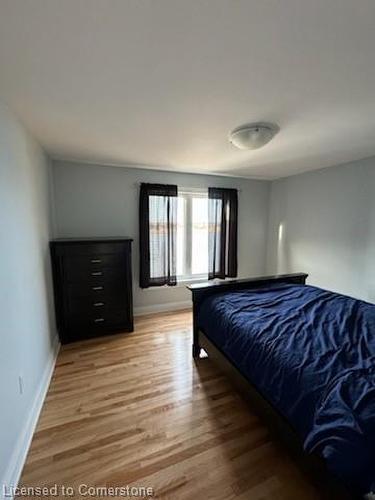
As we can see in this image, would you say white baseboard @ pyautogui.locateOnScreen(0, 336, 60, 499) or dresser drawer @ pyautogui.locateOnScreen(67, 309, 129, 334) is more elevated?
dresser drawer @ pyautogui.locateOnScreen(67, 309, 129, 334)

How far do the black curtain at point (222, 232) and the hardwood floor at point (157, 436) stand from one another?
185 centimetres

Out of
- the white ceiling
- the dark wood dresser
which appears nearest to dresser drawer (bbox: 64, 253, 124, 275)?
the dark wood dresser

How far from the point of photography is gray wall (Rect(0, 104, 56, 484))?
4.44ft

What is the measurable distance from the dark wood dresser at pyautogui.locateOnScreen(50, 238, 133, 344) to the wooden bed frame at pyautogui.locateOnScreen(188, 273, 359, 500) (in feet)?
3.43

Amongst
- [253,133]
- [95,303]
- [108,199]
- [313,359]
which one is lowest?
[95,303]

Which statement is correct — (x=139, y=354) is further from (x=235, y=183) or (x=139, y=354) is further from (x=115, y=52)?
(x=235, y=183)

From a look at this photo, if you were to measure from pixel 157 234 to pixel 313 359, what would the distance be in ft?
8.63

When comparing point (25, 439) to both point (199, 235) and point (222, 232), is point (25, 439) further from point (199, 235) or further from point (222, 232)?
Answer: point (222, 232)

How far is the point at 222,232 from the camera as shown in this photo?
4.02 meters

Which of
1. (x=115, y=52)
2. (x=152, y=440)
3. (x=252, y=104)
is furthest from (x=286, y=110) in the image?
(x=152, y=440)

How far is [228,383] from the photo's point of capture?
217 cm

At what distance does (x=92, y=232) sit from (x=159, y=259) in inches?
40.7

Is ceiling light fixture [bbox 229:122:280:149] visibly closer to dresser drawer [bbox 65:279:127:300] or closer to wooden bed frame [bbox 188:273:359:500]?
wooden bed frame [bbox 188:273:359:500]

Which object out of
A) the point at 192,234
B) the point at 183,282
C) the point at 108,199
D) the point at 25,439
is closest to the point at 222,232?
the point at 192,234
